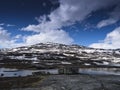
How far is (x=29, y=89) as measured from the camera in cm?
4228

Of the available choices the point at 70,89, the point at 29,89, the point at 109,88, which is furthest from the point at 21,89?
the point at 109,88

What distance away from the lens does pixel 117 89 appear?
43.8 meters

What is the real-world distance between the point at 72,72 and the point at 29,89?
46.6m

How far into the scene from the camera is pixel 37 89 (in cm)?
4225

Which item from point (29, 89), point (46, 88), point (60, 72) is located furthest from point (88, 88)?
point (60, 72)

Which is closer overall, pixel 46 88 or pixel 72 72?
pixel 46 88

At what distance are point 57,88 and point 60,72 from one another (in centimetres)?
4344

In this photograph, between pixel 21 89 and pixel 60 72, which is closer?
pixel 21 89

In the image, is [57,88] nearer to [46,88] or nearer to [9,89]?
[46,88]

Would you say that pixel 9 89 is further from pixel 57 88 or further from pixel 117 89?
pixel 117 89

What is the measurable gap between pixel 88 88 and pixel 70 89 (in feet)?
13.3

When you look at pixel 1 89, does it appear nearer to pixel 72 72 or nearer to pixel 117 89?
pixel 117 89

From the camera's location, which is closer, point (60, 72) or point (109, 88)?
point (109, 88)

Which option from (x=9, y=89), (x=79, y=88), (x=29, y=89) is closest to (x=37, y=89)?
(x=29, y=89)
